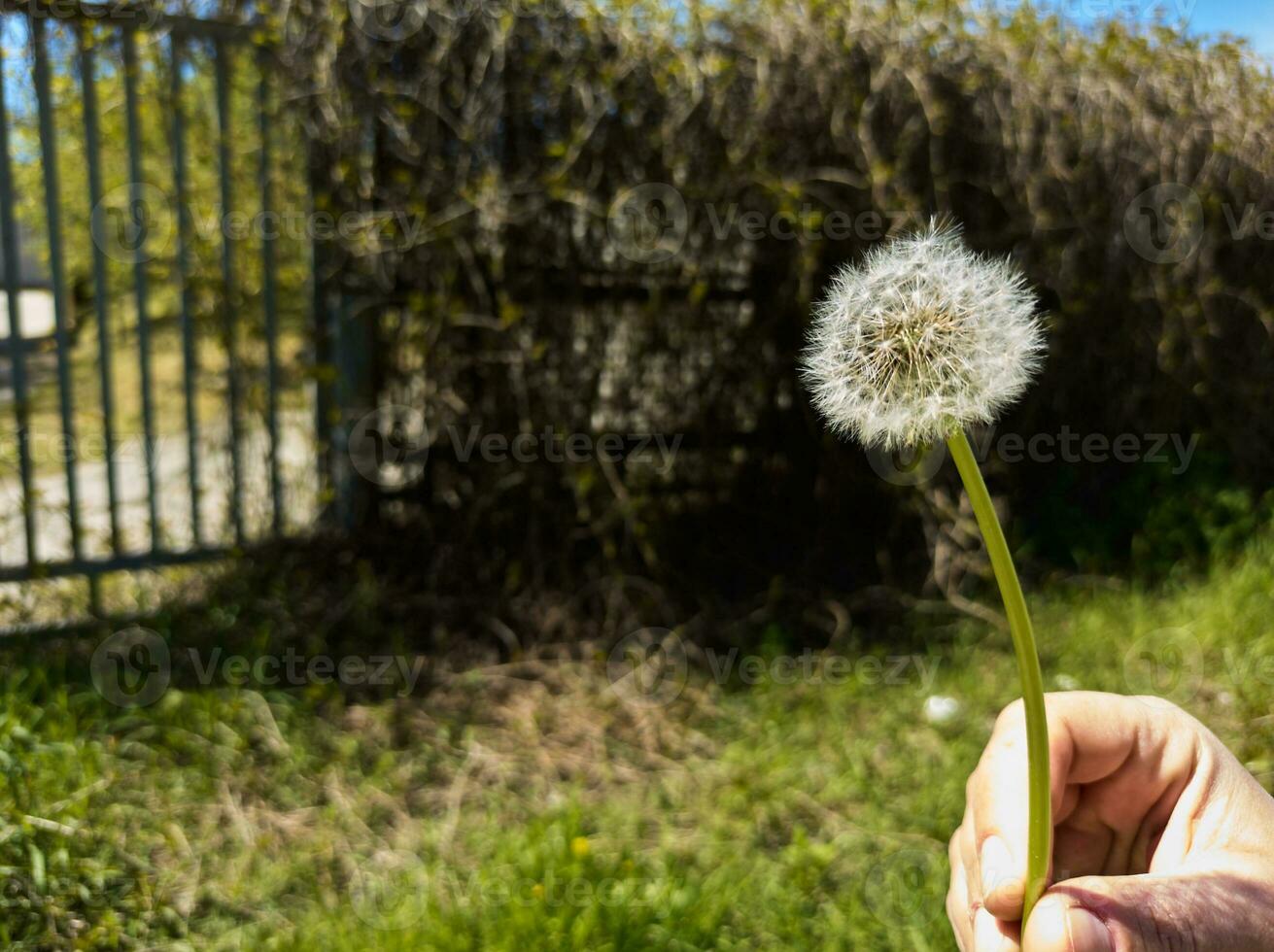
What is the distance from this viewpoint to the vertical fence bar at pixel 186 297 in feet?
12.5

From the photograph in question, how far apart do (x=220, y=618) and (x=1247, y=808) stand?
132 inches

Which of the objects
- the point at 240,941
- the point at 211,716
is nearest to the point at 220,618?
the point at 211,716

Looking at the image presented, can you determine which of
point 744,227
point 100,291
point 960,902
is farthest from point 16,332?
point 960,902

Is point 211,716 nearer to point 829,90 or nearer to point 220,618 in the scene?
point 220,618

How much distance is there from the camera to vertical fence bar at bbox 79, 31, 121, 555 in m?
3.64

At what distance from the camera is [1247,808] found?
1150 millimetres
